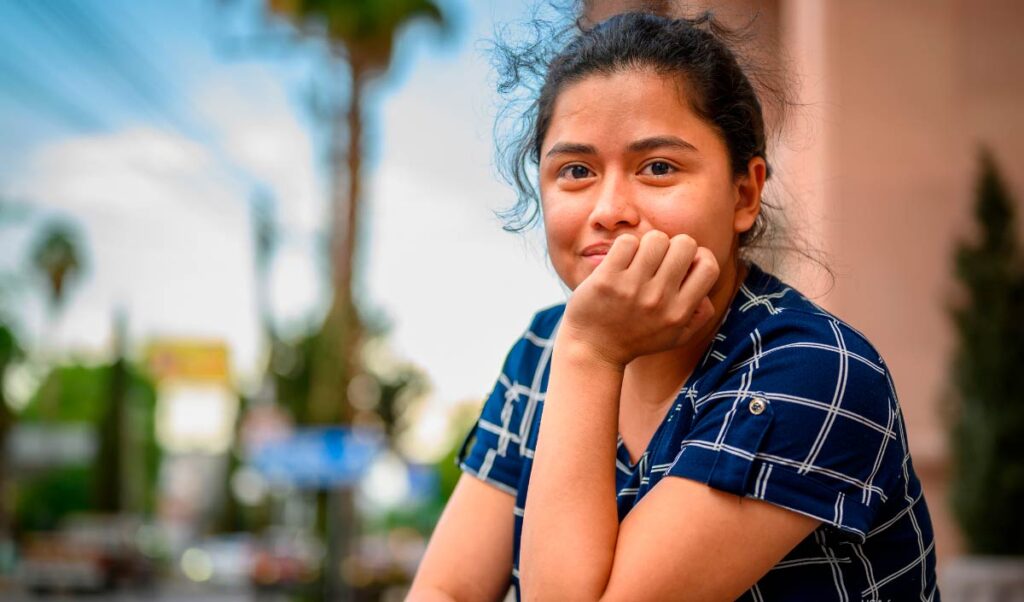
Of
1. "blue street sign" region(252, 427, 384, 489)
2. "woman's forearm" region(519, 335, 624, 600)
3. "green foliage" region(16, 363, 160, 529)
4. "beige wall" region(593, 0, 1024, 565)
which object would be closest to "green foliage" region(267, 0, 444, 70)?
"blue street sign" region(252, 427, 384, 489)

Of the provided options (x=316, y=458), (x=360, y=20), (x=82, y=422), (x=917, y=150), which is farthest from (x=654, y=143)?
(x=82, y=422)

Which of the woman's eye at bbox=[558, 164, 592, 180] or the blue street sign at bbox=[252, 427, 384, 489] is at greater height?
the woman's eye at bbox=[558, 164, 592, 180]

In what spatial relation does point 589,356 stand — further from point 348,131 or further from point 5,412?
point 5,412

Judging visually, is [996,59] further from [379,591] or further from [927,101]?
[379,591]

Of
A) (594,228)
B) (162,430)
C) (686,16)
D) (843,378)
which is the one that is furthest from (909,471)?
(162,430)

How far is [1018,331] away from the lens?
6.27 m

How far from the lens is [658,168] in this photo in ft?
4.40

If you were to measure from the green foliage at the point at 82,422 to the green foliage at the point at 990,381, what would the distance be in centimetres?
3979

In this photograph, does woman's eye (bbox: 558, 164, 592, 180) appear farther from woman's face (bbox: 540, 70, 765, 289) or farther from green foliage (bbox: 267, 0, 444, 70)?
green foliage (bbox: 267, 0, 444, 70)

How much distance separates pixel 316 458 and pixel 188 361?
1999 cm

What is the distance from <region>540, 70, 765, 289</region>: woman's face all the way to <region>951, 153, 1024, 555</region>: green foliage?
528cm

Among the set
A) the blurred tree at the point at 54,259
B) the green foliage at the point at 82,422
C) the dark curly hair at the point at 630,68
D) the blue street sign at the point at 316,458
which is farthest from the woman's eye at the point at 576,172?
the blurred tree at the point at 54,259

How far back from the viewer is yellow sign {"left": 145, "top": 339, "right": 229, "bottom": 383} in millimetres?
32562

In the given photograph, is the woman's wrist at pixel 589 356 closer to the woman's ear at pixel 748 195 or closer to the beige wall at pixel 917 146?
the woman's ear at pixel 748 195
